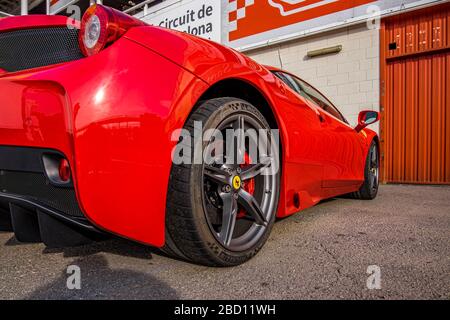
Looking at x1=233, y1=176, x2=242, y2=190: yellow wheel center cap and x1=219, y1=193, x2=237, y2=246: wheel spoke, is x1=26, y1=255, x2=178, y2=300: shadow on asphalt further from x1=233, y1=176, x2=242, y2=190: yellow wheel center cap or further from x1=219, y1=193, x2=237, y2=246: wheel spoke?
x1=233, y1=176, x2=242, y2=190: yellow wheel center cap

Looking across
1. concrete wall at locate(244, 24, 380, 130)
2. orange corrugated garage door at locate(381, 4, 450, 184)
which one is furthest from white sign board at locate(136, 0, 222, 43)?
orange corrugated garage door at locate(381, 4, 450, 184)

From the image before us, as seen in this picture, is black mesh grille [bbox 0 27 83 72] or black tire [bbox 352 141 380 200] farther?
black tire [bbox 352 141 380 200]

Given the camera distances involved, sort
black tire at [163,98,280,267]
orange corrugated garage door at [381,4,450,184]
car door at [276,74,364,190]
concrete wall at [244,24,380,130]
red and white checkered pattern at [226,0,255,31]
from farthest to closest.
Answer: red and white checkered pattern at [226,0,255,31] → concrete wall at [244,24,380,130] → orange corrugated garage door at [381,4,450,184] → car door at [276,74,364,190] → black tire at [163,98,280,267]

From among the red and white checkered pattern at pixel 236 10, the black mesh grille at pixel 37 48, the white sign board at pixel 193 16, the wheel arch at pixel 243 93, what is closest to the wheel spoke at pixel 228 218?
the wheel arch at pixel 243 93

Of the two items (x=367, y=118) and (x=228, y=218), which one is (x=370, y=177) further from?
(x=228, y=218)

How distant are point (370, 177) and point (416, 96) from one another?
2.73 metres

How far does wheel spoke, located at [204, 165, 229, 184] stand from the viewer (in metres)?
1.42

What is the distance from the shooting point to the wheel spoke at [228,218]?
145cm

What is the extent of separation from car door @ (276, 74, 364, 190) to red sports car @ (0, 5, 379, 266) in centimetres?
97

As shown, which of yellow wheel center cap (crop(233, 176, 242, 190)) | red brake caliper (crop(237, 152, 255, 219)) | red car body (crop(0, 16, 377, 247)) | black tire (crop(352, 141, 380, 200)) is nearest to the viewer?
red car body (crop(0, 16, 377, 247))

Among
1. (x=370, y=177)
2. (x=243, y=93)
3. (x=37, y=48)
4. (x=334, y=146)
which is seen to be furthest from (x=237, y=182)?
(x=370, y=177)

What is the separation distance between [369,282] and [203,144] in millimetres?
878
